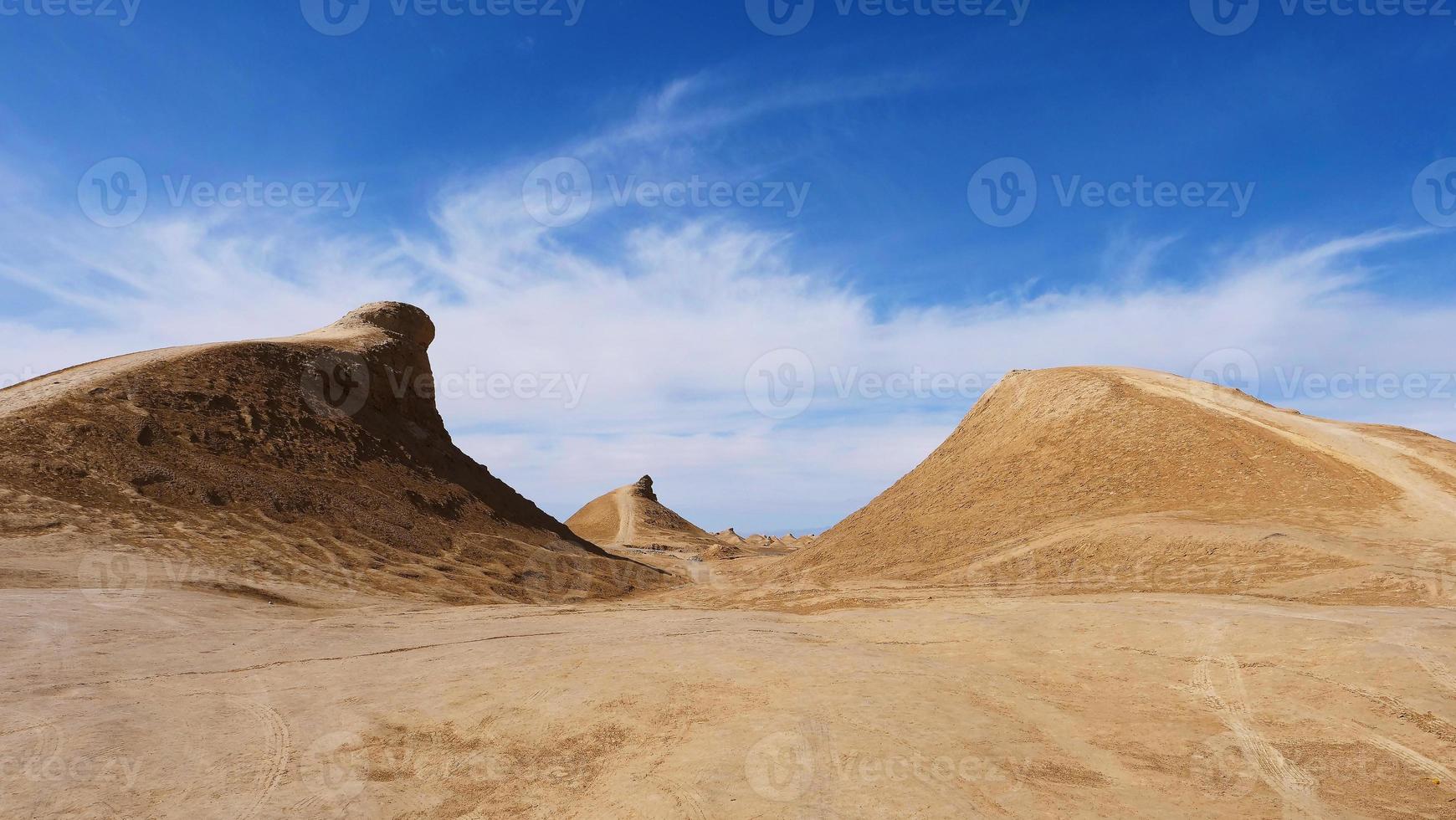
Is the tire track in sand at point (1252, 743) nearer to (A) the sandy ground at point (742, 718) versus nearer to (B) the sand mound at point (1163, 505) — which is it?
(A) the sandy ground at point (742, 718)

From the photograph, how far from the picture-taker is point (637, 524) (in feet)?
247

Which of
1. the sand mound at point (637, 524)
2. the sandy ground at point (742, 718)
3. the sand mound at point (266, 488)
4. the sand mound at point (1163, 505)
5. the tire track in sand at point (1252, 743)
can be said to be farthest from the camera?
the sand mound at point (637, 524)

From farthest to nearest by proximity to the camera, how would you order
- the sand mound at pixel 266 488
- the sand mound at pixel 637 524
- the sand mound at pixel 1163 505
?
the sand mound at pixel 637 524 → the sand mound at pixel 266 488 → the sand mound at pixel 1163 505

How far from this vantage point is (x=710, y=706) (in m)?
7.76

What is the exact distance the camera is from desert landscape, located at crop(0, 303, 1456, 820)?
614cm

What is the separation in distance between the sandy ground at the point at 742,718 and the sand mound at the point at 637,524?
1944 inches

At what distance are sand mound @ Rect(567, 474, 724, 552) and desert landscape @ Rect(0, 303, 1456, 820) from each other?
1471 inches

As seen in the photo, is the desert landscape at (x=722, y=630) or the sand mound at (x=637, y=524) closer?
the desert landscape at (x=722, y=630)

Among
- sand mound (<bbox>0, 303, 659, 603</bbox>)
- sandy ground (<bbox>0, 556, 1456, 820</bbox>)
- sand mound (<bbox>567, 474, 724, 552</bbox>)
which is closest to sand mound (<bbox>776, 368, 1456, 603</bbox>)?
sandy ground (<bbox>0, 556, 1456, 820</bbox>)

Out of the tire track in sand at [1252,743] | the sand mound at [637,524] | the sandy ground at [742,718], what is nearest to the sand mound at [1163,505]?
the sandy ground at [742,718]

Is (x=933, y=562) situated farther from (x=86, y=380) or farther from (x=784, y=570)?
(x=86, y=380)

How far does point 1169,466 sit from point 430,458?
2863cm

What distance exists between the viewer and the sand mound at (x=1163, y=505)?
16344 millimetres

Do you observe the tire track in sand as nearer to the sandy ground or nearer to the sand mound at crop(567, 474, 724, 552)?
the sandy ground
